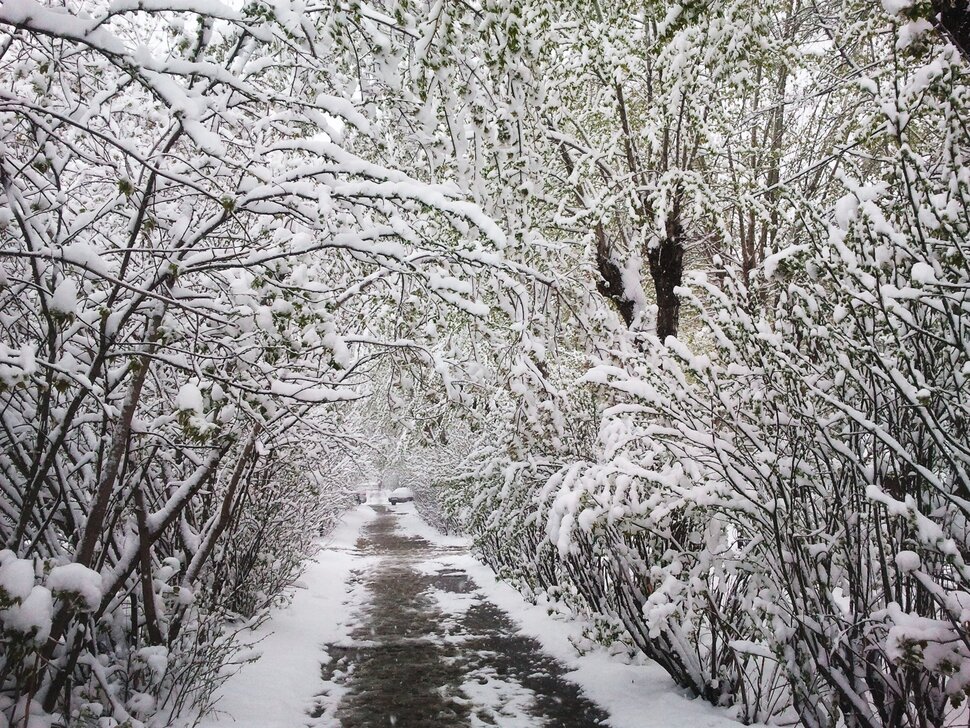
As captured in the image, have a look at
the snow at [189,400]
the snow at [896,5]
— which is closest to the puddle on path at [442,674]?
the snow at [189,400]

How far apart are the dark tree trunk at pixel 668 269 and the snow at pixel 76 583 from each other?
20.1ft

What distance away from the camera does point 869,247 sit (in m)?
3.38

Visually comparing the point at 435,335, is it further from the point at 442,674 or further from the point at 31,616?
the point at 442,674

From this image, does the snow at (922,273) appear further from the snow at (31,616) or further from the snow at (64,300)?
the snow at (31,616)

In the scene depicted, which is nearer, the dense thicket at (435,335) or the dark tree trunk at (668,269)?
the dense thicket at (435,335)

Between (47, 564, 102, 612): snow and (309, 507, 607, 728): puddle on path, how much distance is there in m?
2.95

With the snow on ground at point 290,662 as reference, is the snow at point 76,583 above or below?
above

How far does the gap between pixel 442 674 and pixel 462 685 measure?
1.44 feet

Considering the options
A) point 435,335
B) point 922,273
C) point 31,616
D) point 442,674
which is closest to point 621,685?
point 442,674

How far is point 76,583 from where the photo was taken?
2961 mm

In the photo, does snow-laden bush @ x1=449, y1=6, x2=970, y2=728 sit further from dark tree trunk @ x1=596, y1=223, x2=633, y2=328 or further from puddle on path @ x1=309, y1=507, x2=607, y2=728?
dark tree trunk @ x1=596, y1=223, x2=633, y2=328

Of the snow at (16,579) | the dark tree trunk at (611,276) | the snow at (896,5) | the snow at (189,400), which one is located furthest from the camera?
the dark tree trunk at (611,276)

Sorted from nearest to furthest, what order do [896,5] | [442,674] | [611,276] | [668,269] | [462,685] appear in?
[896,5] → [462,685] → [442,674] → [668,269] → [611,276]

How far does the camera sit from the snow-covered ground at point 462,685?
5.14m
